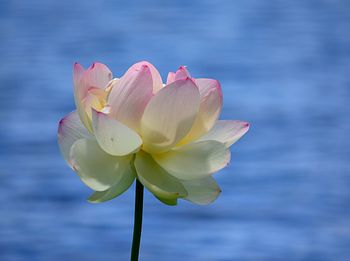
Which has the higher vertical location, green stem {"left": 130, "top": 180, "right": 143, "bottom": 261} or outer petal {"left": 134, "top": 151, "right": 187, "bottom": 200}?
outer petal {"left": 134, "top": 151, "right": 187, "bottom": 200}

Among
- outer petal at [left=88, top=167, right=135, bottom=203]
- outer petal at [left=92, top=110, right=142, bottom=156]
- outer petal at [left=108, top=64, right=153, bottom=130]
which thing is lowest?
outer petal at [left=88, top=167, right=135, bottom=203]

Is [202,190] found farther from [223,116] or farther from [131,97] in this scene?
[223,116]

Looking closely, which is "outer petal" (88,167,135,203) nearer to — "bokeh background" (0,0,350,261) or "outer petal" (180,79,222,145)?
"outer petal" (180,79,222,145)

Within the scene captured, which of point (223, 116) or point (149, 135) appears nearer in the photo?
point (149, 135)

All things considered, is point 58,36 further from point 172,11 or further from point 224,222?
point 224,222

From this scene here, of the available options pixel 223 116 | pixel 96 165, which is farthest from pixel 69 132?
pixel 223 116

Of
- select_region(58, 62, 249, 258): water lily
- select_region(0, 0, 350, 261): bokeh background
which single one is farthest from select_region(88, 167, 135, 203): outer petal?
select_region(0, 0, 350, 261): bokeh background

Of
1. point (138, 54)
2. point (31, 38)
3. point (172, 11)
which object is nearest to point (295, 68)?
point (138, 54)
